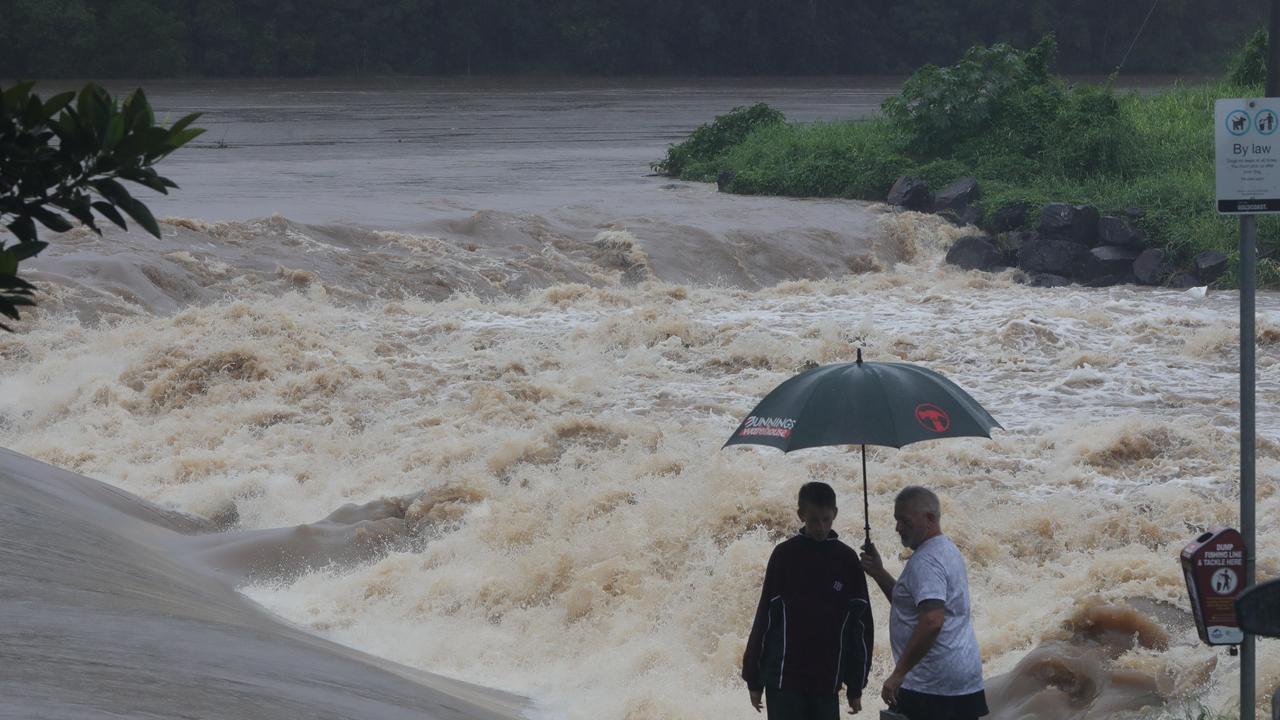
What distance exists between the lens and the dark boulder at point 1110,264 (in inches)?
707

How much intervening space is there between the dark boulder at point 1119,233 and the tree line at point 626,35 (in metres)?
32.2

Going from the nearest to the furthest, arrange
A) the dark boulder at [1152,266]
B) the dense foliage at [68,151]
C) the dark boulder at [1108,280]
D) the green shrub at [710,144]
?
the dense foliage at [68,151] → the dark boulder at [1152,266] → the dark boulder at [1108,280] → the green shrub at [710,144]

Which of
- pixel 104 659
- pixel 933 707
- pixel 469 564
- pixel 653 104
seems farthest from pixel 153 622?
pixel 653 104

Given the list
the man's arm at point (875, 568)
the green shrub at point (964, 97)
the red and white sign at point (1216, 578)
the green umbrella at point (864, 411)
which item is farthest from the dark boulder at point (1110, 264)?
the red and white sign at point (1216, 578)

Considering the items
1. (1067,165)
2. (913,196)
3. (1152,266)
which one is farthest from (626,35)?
(1152,266)

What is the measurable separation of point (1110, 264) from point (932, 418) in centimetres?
1425

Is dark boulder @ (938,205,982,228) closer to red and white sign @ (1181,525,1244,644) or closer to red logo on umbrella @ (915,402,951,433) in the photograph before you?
red logo on umbrella @ (915,402,951,433)

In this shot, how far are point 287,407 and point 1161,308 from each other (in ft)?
32.1

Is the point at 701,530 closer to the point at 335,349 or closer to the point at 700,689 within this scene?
the point at 700,689

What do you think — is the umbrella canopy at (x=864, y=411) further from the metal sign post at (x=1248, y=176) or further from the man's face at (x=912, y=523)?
the metal sign post at (x=1248, y=176)

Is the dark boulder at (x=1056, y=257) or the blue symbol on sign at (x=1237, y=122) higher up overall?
the blue symbol on sign at (x=1237, y=122)

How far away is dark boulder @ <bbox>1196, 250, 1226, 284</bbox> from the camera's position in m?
17.2

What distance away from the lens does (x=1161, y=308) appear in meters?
15.8

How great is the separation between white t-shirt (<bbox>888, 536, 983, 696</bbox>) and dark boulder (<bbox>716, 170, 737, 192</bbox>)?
20.9 meters
